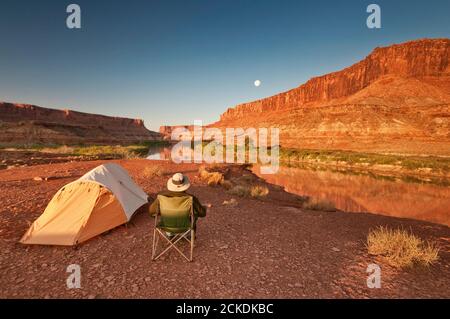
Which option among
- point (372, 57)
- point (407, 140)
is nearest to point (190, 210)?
point (407, 140)

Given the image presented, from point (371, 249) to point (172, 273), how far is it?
4.29 m

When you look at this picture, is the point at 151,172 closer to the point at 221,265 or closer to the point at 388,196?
the point at 221,265

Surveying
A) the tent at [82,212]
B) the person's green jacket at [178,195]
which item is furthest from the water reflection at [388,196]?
the tent at [82,212]

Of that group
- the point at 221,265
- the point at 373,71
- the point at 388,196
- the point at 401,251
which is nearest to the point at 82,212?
the point at 221,265

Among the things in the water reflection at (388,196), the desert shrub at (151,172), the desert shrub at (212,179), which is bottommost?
the water reflection at (388,196)

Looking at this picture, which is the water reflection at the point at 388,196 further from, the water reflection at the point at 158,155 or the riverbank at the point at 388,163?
the water reflection at the point at 158,155

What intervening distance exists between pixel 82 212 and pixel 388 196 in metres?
16.5

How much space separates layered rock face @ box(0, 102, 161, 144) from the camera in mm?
56088

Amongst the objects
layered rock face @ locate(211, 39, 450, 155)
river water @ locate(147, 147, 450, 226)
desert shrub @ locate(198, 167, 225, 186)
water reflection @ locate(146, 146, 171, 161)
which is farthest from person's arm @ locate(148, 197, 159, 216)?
layered rock face @ locate(211, 39, 450, 155)

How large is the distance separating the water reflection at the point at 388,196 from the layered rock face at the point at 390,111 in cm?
2100

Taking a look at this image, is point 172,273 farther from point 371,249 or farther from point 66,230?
point 371,249

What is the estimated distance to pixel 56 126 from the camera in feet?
254

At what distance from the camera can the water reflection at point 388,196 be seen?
463 inches

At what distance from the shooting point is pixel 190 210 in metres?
4.65
